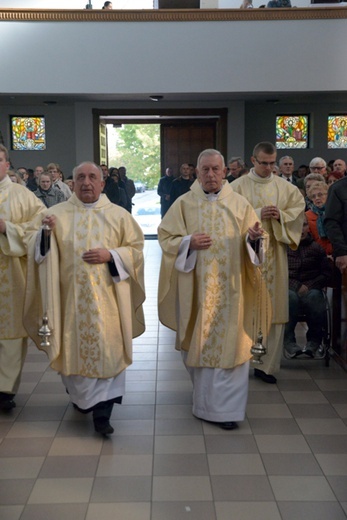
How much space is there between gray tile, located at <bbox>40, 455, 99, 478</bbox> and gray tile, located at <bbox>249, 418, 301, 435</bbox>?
3.98 feet

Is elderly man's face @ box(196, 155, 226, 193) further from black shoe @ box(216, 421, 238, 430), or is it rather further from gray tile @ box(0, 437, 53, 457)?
gray tile @ box(0, 437, 53, 457)

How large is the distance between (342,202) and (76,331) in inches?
111

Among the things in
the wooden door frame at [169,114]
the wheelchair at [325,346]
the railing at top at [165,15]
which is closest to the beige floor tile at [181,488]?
the wheelchair at [325,346]

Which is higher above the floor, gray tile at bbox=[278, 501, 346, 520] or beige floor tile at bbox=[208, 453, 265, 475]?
beige floor tile at bbox=[208, 453, 265, 475]

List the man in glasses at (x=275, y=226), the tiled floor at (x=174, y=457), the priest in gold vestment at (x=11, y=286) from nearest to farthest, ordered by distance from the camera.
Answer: the tiled floor at (x=174, y=457)
the priest in gold vestment at (x=11, y=286)
the man in glasses at (x=275, y=226)

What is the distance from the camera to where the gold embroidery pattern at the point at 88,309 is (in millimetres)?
5043

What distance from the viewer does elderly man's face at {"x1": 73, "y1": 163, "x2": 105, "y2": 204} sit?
200 inches

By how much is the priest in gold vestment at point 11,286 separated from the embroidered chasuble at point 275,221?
193 centimetres

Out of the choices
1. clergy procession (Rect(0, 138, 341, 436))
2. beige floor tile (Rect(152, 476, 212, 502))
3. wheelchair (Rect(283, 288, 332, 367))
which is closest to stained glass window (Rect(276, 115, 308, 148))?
wheelchair (Rect(283, 288, 332, 367))

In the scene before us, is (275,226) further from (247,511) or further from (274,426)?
(247,511)

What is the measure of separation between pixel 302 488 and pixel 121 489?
103cm

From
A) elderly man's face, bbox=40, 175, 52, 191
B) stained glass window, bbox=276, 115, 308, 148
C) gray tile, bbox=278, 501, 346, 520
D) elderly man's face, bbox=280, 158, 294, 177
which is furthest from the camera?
stained glass window, bbox=276, 115, 308, 148

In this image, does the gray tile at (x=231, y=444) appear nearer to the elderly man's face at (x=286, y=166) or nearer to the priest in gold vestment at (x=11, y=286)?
the priest in gold vestment at (x=11, y=286)

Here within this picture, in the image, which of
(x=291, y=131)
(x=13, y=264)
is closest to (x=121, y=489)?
(x=13, y=264)
